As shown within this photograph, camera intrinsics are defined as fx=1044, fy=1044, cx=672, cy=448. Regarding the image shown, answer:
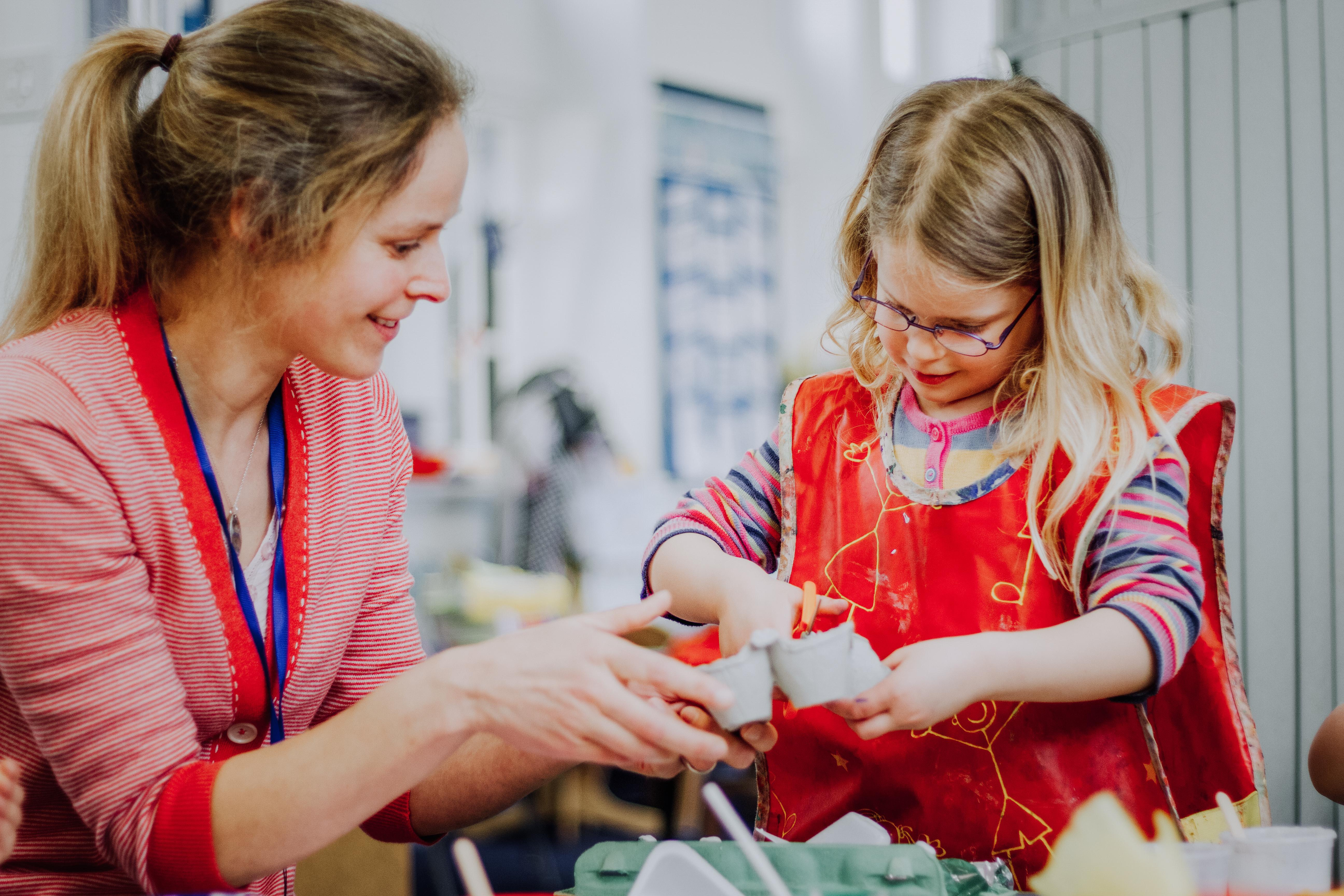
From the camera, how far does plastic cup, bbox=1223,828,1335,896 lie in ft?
2.63

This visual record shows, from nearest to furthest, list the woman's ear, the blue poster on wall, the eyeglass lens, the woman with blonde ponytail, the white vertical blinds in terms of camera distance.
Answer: the woman with blonde ponytail → the woman's ear → the eyeglass lens → the white vertical blinds → the blue poster on wall

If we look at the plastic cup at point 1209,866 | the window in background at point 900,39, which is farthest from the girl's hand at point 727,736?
the window in background at point 900,39

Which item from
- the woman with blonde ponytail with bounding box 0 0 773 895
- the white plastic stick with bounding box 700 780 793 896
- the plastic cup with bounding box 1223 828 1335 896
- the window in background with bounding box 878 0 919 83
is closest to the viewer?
the white plastic stick with bounding box 700 780 793 896

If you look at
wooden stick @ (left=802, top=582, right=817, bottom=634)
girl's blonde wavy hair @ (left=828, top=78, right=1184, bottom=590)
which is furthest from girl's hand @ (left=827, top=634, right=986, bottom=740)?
girl's blonde wavy hair @ (left=828, top=78, right=1184, bottom=590)

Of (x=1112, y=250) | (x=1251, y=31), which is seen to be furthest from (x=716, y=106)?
(x=1112, y=250)

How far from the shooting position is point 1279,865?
0.80 metres

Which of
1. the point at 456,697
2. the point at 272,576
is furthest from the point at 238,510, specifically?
the point at 456,697

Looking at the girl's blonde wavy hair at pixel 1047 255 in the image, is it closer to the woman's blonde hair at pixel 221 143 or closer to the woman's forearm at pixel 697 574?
the woman's forearm at pixel 697 574

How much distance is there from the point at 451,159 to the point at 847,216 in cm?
52

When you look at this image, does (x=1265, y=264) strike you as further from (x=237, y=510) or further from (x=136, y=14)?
(x=136, y=14)

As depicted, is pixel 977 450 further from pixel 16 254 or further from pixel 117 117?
pixel 16 254

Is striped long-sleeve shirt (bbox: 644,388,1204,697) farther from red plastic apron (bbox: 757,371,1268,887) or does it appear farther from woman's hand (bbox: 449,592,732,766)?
woman's hand (bbox: 449,592,732,766)

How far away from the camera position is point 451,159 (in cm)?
106

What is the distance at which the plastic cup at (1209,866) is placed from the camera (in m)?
0.80
